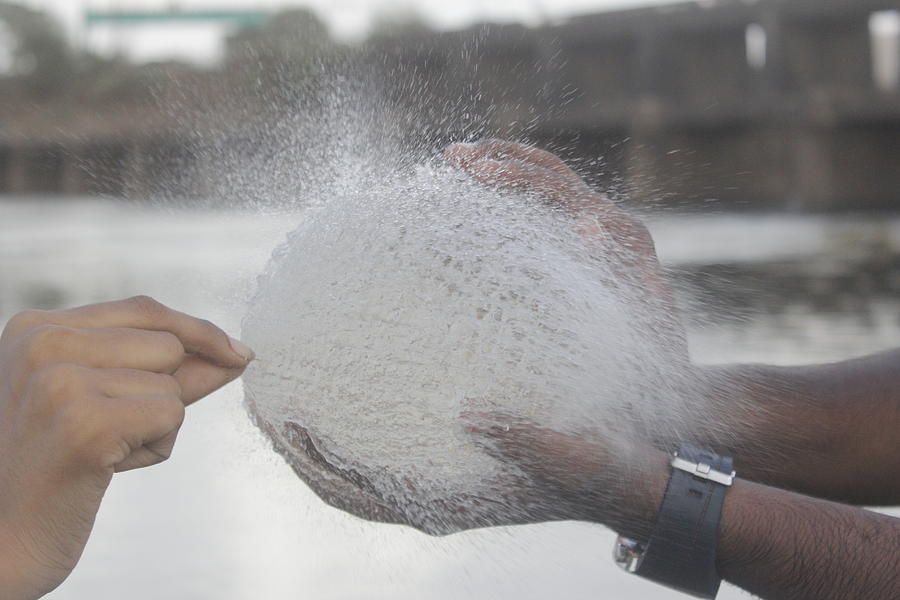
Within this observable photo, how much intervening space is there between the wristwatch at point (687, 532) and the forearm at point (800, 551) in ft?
0.08

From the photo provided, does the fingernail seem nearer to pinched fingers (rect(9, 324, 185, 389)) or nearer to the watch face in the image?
pinched fingers (rect(9, 324, 185, 389))

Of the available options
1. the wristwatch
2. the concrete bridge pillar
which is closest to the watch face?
the wristwatch

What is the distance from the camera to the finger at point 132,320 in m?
1.16

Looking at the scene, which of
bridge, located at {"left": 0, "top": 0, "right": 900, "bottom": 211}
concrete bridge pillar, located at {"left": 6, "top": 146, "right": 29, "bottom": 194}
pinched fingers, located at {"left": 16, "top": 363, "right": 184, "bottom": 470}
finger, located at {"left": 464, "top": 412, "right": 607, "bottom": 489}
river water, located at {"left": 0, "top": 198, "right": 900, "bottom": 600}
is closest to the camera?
pinched fingers, located at {"left": 16, "top": 363, "right": 184, "bottom": 470}

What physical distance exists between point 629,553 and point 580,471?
137 mm

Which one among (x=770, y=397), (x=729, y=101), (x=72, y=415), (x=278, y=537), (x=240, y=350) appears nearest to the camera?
(x=72, y=415)

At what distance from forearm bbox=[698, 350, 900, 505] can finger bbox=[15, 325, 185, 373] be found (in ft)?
2.97

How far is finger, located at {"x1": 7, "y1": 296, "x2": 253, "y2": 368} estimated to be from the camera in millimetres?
1158

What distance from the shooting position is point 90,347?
3.68 ft

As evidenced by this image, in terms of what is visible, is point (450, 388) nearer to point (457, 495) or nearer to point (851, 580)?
point (457, 495)

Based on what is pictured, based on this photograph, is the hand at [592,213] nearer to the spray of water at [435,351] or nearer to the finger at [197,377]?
the spray of water at [435,351]

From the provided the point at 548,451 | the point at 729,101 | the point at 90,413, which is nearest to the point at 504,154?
the point at 548,451

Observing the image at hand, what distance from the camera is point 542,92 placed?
318 cm

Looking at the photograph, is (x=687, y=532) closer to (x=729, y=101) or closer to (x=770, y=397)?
(x=770, y=397)
